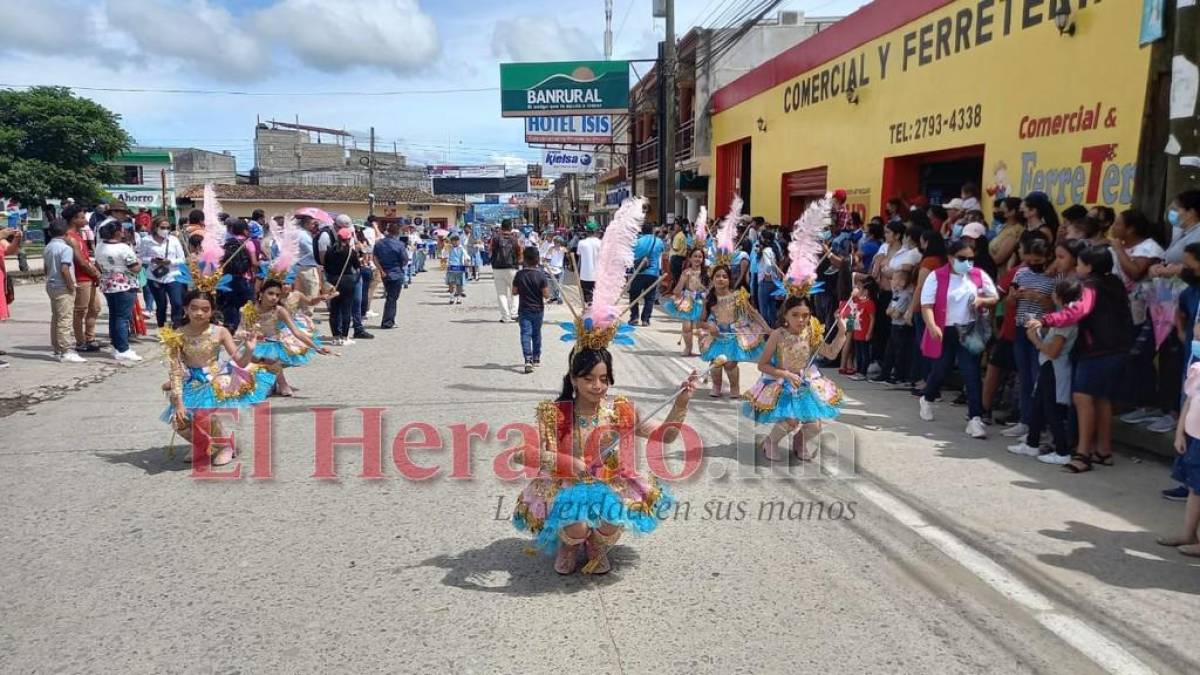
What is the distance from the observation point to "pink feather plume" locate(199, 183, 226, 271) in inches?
286

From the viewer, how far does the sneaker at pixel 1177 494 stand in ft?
17.8

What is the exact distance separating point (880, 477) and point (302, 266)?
30.3 ft

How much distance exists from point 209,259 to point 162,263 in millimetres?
5081

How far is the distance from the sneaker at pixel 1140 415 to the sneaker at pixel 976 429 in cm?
101

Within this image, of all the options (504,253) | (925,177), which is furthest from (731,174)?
(504,253)

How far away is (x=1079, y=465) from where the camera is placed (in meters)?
6.02

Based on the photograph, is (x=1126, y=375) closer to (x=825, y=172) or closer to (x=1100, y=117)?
(x=1100, y=117)

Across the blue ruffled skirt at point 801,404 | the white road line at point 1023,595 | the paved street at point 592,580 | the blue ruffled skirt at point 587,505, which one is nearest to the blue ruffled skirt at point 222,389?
the paved street at point 592,580

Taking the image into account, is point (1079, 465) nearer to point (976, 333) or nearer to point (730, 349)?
point (976, 333)

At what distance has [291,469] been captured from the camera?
6117mm

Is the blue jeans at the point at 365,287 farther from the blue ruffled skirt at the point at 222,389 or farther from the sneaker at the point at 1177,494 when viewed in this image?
the sneaker at the point at 1177,494

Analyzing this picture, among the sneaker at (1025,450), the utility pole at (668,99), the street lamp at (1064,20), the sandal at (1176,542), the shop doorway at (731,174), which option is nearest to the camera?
the sandal at (1176,542)

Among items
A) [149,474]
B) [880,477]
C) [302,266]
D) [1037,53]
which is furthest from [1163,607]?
[302,266]

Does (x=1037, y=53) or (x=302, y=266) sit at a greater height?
(x=1037, y=53)
